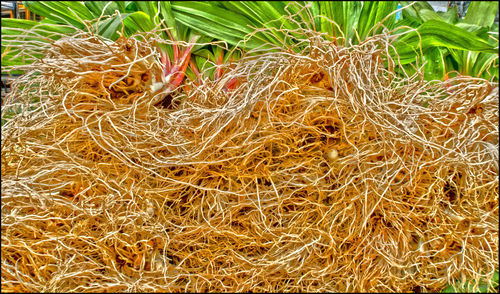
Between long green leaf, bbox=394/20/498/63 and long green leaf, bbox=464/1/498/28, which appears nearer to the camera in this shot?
long green leaf, bbox=394/20/498/63

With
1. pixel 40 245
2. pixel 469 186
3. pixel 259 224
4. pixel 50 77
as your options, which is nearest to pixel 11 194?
pixel 40 245

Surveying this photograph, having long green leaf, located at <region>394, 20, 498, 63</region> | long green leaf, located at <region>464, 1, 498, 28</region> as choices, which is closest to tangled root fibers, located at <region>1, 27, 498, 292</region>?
long green leaf, located at <region>394, 20, 498, 63</region>

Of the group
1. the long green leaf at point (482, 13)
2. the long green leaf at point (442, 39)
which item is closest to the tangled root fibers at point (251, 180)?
the long green leaf at point (442, 39)

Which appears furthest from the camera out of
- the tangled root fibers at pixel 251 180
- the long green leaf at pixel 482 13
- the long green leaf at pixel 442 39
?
the long green leaf at pixel 482 13

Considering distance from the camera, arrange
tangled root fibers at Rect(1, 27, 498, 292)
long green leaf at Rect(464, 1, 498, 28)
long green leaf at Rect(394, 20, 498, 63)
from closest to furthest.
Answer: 1. tangled root fibers at Rect(1, 27, 498, 292)
2. long green leaf at Rect(394, 20, 498, 63)
3. long green leaf at Rect(464, 1, 498, 28)

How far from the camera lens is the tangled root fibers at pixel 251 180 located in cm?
58

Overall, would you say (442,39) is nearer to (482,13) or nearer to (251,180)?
(482,13)

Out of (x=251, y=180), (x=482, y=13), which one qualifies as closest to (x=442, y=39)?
(x=482, y=13)

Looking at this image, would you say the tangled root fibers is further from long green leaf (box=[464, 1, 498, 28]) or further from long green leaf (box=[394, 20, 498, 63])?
long green leaf (box=[464, 1, 498, 28])

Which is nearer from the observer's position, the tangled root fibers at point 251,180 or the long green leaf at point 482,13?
the tangled root fibers at point 251,180

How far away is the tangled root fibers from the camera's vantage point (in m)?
0.58

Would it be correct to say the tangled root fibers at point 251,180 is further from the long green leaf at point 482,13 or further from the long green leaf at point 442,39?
→ the long green leaf at point 482,13

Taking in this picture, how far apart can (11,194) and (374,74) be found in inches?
27.3

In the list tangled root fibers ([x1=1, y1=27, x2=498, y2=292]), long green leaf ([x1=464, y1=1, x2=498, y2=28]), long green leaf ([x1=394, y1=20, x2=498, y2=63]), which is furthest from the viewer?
long green leaf ([x1=464, y1=1, x2=498, y2=28])
